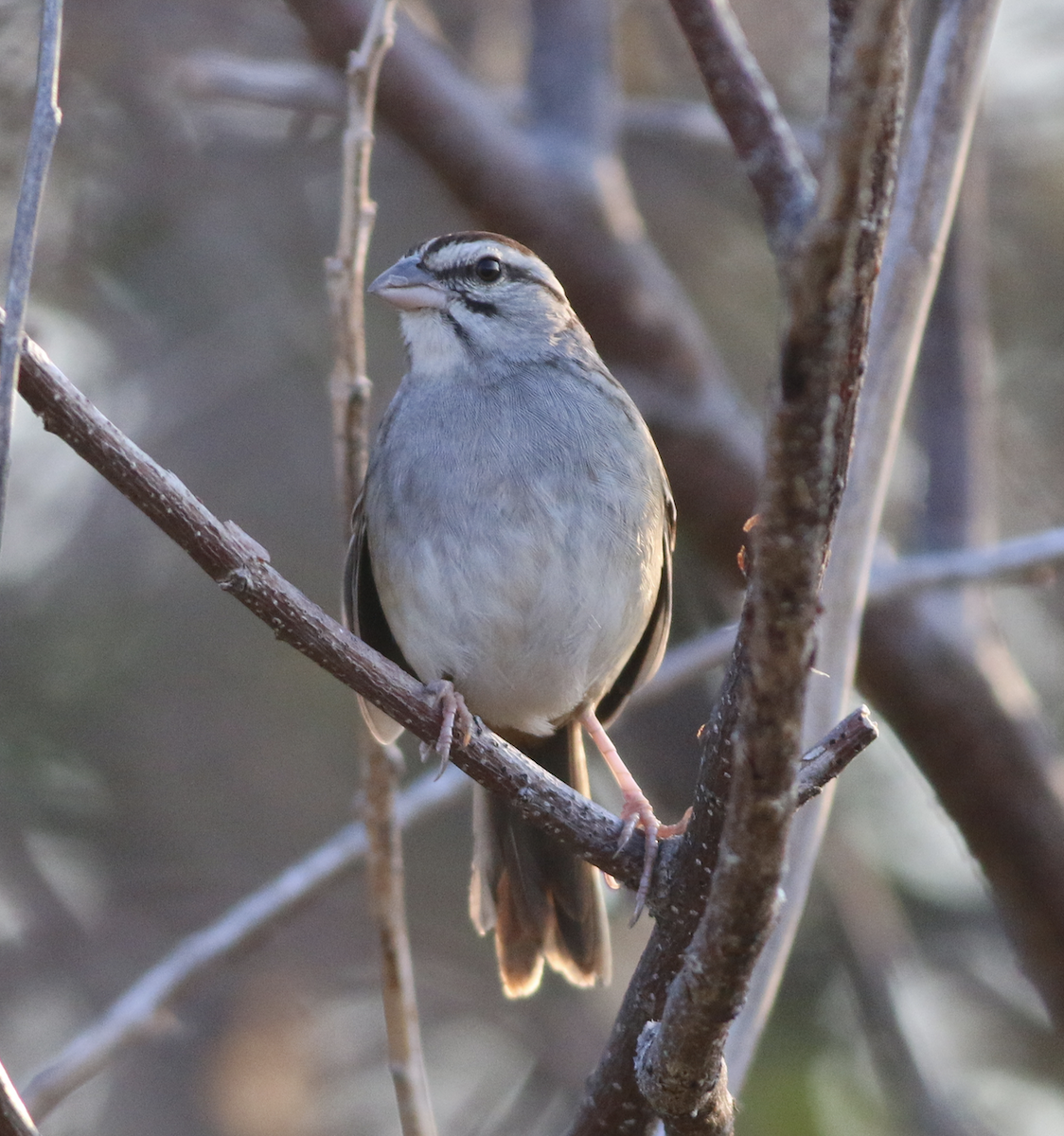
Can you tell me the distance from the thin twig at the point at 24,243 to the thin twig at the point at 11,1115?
2.39 feet

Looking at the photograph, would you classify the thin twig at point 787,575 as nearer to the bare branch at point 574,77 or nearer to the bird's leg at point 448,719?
the bird's leg at point 448,719

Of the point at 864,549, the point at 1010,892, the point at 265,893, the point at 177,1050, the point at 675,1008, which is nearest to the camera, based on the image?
the point at 675,1008

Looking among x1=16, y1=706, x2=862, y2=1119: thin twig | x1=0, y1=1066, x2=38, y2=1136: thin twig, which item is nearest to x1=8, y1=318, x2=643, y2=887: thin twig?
x1=16, y1=706, x2=862, y2=1119: thin twig

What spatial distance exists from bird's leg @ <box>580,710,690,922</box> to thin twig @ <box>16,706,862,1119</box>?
16.4 inches

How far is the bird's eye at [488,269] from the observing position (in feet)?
12.9

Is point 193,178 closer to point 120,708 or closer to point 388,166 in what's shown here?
point 388,166

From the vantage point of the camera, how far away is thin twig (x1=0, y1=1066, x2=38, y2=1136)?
5.93 ft

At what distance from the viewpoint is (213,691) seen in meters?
6.39

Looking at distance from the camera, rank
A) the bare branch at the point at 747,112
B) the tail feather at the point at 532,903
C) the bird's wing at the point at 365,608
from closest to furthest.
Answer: the bare branch at the point at 747,112 → the bird's wing at the point at 365,608 → the tail feather at the point at 532,903

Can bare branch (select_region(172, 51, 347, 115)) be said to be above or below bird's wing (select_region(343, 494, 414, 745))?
above

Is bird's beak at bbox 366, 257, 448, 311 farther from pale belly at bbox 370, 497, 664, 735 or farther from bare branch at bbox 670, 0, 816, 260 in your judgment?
bare branch at bbox 670, 0, 816, 260

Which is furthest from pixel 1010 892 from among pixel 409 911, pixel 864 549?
pixel 409 911

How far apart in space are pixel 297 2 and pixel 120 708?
10.4 feet

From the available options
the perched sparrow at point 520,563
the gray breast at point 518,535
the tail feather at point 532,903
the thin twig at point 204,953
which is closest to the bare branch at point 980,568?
the perched sparrow at point 520,563
